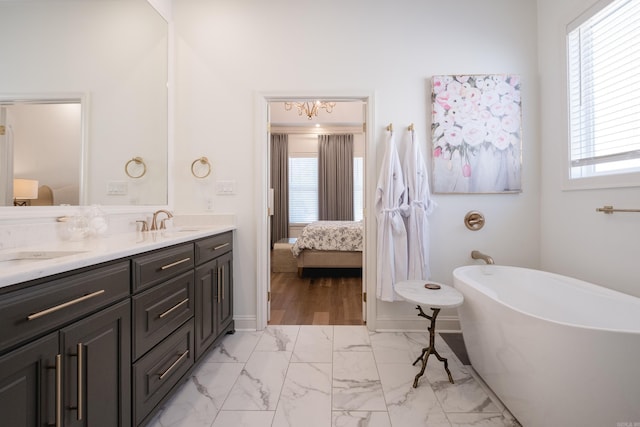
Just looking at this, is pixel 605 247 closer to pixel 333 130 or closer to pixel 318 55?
pixel 318 55

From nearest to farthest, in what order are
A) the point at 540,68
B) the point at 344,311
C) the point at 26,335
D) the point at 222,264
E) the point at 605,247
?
1. the point at 26,335
2. the point at 605,247
3. the point at 222,264
4. the point at 540,68
5. the point at 344,311

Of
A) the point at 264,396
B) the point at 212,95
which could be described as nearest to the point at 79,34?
the point at 212,95

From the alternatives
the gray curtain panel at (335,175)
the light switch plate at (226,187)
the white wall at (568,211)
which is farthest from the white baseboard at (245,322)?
the gray curtain panel at (335,175)

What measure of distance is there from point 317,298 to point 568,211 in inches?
92.6

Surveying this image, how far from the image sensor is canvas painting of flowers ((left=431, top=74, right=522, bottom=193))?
2.20 m

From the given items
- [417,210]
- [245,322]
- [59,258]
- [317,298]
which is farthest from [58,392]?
[317,298]

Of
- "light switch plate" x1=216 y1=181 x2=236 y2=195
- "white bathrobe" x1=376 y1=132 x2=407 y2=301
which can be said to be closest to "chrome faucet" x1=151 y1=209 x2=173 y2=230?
"light switch plate" x1=216 y1=181 x2=236 y2=195

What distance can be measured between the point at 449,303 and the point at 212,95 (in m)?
2.37

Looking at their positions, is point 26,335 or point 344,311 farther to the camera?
point 344,311

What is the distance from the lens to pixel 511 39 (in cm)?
225

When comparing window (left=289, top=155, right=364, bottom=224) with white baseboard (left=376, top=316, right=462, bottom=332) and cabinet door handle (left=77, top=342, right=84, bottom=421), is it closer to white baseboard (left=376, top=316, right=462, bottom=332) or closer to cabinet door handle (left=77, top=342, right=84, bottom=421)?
white baseboard (left=376, top=316, right=462, bottom=332)

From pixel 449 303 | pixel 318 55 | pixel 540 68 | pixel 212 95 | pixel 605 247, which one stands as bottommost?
pixel 449 303

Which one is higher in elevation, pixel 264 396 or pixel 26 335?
pixel 26 335

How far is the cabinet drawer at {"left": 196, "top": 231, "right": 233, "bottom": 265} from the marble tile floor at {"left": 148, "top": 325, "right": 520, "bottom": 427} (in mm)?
714
